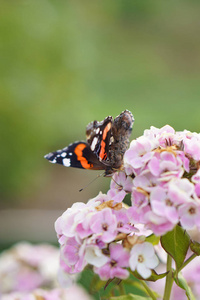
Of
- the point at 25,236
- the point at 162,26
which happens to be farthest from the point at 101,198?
the point at 162,26

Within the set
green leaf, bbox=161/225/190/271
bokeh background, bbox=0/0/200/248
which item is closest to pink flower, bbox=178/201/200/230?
green leaf, bbox=161/225/190/271

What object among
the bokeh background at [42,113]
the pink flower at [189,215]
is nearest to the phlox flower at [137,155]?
the pink flower at [189,215]

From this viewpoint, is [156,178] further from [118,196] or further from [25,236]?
[25,236]

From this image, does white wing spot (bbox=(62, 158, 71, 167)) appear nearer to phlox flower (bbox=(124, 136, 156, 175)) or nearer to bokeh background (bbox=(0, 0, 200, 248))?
phlox flower (bbox=(124, 136, 156, 175))

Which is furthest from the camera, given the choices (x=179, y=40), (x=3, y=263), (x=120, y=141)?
(x=179, y=40)

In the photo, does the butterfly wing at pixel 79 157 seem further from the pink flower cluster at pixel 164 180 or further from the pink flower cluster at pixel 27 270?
the pink flower cluster at pixel 27 270

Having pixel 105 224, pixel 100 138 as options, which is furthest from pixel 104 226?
pixel 100 138

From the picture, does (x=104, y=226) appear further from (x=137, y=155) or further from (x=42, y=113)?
(x=42, y=113)
